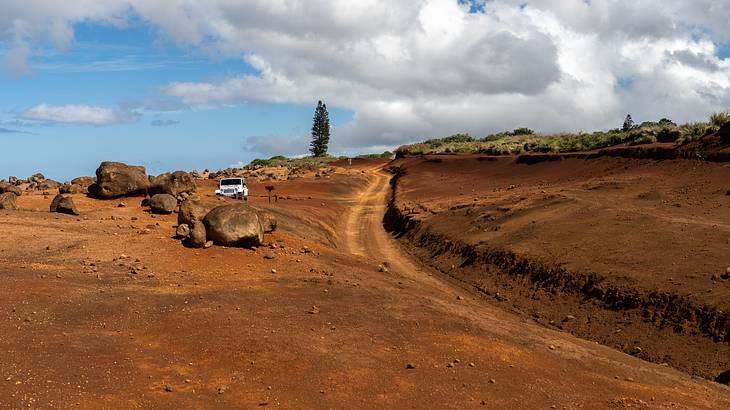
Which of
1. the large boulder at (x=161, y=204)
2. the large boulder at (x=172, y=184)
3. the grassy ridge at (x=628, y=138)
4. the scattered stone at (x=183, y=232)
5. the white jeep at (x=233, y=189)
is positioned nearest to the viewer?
the scattered stone at (x=183, y=232)

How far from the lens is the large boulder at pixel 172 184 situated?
30781 millimetres

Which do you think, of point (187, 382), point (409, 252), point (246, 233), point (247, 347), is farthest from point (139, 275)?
point (409, 252)

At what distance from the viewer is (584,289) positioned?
707 inches

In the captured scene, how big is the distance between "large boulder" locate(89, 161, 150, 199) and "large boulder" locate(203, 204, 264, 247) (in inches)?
519

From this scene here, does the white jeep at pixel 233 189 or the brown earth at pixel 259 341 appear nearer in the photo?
the brown earth at pixel 259 341

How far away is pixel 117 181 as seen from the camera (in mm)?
30031

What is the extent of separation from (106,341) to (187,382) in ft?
8.17

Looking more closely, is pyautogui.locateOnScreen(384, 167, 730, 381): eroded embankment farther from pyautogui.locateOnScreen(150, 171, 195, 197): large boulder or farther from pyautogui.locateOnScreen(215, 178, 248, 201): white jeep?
pyautogui.locateOnScreen(215, 178, 248, 201): white jeep

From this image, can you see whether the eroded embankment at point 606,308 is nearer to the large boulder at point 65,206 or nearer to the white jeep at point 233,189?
the large boulder at point 65,206

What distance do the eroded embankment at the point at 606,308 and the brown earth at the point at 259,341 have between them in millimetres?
1053

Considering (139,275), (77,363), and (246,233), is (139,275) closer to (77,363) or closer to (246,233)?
(246,233)

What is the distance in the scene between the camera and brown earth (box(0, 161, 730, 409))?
8.94m

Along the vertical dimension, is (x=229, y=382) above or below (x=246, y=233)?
below

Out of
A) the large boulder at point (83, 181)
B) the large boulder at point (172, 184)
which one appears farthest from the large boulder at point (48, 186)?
the large boulder at point (172, 184)
